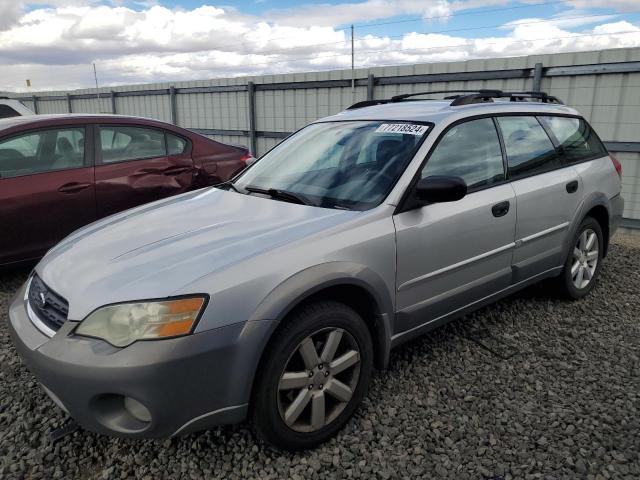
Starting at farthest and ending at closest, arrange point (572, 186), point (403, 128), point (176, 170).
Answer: point (176, 170) → point (572, 186) → point (403, 128)

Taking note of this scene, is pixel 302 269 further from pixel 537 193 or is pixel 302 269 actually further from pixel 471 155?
pixel 537 193

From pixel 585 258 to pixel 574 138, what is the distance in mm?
986

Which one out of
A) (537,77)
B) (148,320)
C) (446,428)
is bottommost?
(446,428)

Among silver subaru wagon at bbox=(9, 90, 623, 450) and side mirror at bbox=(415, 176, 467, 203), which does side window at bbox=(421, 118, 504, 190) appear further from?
side mirror at bbox=(415, 176, 467, 203)

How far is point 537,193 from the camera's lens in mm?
3479

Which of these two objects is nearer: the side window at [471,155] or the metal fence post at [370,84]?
the side window at [471,155]

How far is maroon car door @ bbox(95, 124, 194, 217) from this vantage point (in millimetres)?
4793

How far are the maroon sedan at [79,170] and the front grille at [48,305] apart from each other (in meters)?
2.10

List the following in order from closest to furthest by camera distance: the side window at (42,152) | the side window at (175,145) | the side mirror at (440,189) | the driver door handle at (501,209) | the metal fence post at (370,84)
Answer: the side mirror at (440,189) < the driver door handle at (501,209) < the side window at (42,152) < the side window at (175,145) < the metal fence post at (370,84)

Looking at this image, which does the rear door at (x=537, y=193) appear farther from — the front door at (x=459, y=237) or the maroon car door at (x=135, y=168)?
the maroon car door at (x=135, y=168)

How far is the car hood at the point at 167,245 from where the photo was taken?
211 centimetres

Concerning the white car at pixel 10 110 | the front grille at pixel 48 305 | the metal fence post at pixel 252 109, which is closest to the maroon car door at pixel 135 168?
the front grille at pixel 48 305

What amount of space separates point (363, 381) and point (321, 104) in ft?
24.7

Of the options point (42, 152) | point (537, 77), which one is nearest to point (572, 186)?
point (537, 77)
